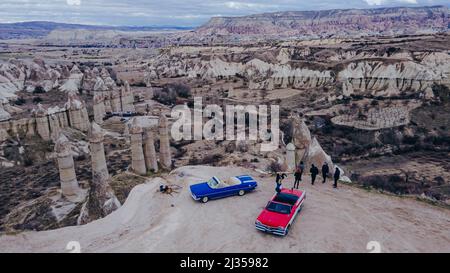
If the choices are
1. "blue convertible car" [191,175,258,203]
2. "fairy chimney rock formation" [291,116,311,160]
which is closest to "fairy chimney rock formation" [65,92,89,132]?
"fairy chimney rock formation" [291,116,311,160]

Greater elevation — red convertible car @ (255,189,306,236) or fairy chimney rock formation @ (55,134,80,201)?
red convertible car @ (255,189,306,236)

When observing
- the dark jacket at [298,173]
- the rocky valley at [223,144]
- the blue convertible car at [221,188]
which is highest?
the dark jacket at [298,173]

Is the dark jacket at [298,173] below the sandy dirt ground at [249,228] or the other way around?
the other way around

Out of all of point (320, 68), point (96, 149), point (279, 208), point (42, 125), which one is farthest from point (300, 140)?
point (320, 68)

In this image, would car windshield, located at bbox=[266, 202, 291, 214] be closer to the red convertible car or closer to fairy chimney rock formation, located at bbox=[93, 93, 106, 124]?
the red convertible car

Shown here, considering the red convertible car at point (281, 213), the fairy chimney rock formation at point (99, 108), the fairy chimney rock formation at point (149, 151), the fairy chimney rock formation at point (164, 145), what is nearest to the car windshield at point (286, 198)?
the red convertible car at point (281, 213)

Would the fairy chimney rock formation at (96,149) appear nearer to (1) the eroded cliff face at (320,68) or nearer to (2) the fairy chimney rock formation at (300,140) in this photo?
(2) the fairy chimney rock formation at (300,140)
